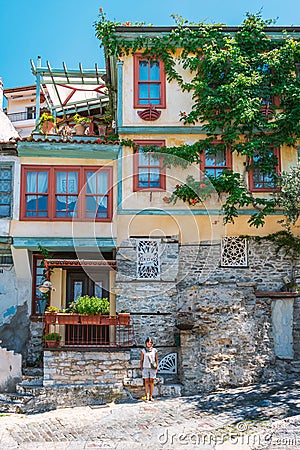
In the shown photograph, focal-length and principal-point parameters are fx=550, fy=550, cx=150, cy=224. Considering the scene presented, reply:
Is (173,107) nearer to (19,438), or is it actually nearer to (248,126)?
(248,126)

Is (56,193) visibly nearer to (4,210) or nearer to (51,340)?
(4,210)

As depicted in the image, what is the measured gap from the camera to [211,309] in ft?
44.3

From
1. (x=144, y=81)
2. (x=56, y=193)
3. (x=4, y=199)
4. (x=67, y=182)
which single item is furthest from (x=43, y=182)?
(x=144, y=81)

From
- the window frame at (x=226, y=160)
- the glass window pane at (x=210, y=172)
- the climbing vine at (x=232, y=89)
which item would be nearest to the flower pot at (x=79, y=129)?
the climbing vine at (x=232, y=89)

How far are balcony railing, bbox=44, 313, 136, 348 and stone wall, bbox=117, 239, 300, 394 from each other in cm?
59

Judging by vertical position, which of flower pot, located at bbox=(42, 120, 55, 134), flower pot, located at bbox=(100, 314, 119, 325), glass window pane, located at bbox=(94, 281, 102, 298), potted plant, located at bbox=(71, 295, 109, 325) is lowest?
flower pot, located at bbox=(100, 314, 119, 325)

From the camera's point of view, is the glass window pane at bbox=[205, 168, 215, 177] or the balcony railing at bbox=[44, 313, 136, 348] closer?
the balcony railing at bbox=[44, 313, 136, 348]

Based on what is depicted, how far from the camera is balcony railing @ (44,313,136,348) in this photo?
1330 cm

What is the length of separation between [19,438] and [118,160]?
27.8 feet

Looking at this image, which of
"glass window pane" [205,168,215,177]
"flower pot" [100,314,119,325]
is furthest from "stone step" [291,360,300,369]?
"glass window pane" [205,168,215,177]

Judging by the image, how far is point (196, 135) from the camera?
16.3 m

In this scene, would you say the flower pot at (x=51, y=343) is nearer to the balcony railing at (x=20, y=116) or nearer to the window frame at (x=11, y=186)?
the window frame at (x=11, y=186)

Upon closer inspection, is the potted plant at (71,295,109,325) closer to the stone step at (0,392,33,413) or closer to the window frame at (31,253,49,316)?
the stone step at (0,392,33,413)

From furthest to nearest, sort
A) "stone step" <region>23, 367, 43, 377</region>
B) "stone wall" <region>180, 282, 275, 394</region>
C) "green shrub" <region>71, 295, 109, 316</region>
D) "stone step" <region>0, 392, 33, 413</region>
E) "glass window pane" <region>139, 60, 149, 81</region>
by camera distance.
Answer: "glass window pane" <region>139, 60, 149, 81</region>, "stone step" <region>23, 367, 43, 377</region>, "green shrub" <region>71, 295, 109, 316</region>, "stone wall" <region>180, 282, 275, 394</region>, "stone step" <region>0, 392, 33, 413</region>
